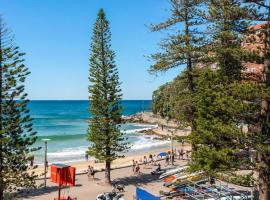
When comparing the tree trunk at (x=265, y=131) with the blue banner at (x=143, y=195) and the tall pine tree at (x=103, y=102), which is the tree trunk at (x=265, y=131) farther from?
the tall pine tree at (x=103, y=102)

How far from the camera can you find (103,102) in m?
26.1

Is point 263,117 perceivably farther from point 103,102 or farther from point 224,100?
point 103,102

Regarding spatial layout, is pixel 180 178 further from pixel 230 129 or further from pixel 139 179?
pixel 230 129

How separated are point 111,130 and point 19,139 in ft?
36.6

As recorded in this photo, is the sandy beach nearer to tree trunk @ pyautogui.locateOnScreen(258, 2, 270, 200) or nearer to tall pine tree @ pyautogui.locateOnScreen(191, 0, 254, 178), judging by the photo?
tall pine tree @ pyautogui.locateOnScreen(191, 0, 254, 178)

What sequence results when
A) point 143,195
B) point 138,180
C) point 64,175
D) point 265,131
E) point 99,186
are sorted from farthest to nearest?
point 138,180 → point 99,186 → point 64,175 → point 143,195 → point 265,131

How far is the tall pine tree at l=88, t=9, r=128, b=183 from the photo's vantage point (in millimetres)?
25812

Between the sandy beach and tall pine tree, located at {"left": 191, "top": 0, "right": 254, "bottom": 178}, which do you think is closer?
tall pine tree, located at {"left": 191, "top": 0, "right": 254, "bottom": 178}

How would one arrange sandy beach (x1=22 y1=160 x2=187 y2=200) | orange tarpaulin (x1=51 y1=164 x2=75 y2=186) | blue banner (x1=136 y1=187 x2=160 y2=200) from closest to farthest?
blue banner (x1=136 y1=187 x2=160 y2=200)
orange tarpaulin (x1=51 y1=164 x2=75 y2=186)
sandy beach (x1=22 y1=160 x2=187 y2=200)

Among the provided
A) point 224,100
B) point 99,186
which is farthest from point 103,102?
point 224,100

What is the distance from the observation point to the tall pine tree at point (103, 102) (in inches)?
1016

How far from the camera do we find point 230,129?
545 inches

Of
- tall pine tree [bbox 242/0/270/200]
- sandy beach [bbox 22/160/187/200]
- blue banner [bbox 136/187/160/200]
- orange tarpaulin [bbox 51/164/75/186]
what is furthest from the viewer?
sandy beach [bbox 22/160/187/200]

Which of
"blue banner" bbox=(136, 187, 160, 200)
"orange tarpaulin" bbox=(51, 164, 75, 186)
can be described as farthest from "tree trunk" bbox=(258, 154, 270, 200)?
"orange tarpaulin" bbox=(51, 164, 75, 186)
